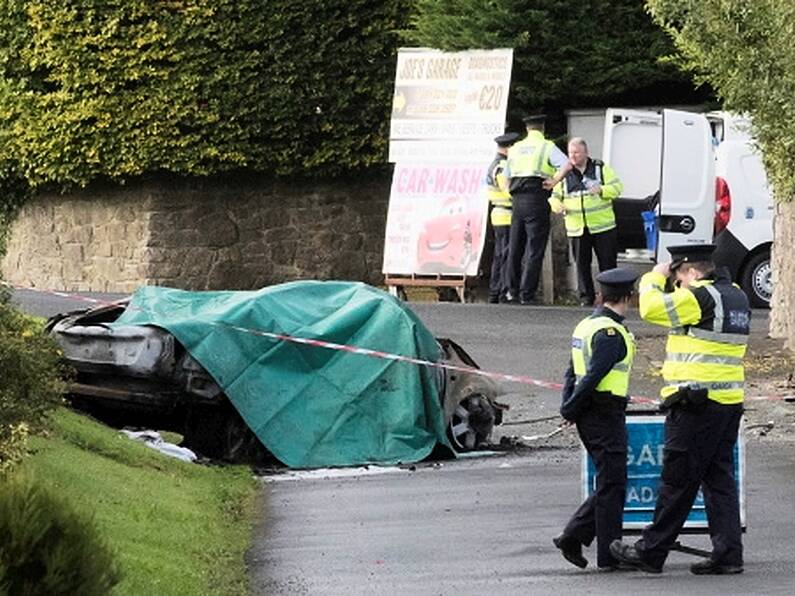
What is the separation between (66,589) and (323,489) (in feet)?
24.8

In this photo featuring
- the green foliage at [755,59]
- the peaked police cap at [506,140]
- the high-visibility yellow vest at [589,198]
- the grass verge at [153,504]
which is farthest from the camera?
the peaked police cap at [506,140]

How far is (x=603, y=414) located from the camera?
1147 cm

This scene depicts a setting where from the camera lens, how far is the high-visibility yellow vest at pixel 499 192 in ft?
78.7

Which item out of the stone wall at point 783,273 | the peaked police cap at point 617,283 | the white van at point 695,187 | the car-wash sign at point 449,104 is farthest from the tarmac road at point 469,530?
the car-wash sign at point 449,104

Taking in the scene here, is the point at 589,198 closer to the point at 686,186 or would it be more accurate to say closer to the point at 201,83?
the point at 686,186

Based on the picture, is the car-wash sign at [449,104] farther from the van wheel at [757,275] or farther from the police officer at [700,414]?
the police officer at [700,414]

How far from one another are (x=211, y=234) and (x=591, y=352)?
729 inches

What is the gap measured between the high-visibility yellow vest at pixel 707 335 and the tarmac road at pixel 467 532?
3.24ft

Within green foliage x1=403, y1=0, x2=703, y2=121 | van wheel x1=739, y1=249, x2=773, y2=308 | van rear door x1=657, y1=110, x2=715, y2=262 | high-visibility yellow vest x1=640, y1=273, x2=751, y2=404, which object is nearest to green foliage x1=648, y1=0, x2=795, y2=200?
high-visibility yellow vest x1=640, y1=273, x2=751, y2=404

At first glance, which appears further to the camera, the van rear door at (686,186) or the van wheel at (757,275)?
the van wheel at (757,275)

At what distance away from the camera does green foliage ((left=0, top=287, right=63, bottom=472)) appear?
1066 cm

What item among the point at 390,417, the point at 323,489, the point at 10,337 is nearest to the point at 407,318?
the point at 390,417

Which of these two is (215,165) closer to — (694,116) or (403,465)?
(694,116)

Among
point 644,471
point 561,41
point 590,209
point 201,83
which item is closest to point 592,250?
point 590,209
